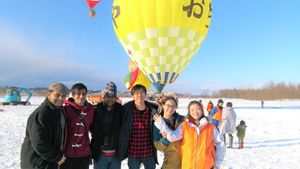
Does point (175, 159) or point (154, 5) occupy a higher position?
point (154, 5)

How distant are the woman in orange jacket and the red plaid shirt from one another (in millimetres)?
378

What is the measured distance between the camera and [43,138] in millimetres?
3281

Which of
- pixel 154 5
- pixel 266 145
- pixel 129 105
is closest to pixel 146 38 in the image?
pixel 154 5

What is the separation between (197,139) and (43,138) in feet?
5.59

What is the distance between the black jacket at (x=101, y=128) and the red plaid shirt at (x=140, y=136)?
0.20 metres

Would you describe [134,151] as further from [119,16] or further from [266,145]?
[119,16]

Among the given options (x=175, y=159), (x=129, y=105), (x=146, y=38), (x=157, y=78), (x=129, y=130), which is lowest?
(x=175, y=159)

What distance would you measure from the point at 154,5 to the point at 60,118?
8.06m

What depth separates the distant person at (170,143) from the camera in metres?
3.72

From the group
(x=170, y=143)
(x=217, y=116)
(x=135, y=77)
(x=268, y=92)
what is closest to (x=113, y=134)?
(x=170, y=143)

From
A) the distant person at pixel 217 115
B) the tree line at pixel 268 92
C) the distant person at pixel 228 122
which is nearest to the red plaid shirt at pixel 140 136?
the distant person at pixel 228 122

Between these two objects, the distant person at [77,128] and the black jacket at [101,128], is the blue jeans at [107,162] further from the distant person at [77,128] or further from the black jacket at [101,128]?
the distant person at [77,128]

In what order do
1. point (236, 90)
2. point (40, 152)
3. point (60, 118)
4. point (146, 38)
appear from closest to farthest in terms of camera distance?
point (40, 152)
point (60, 118)
point (146, 38)
point (236, 90)

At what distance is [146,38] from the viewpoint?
11.3 meters
